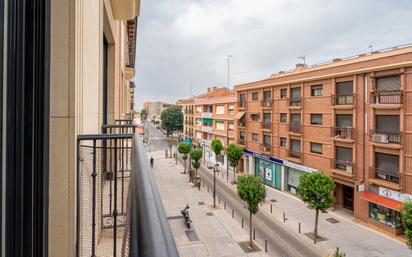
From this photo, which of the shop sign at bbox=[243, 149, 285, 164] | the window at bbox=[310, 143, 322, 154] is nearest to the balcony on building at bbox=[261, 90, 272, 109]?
the shop sign at bbox=[243, 149, 285, 164]

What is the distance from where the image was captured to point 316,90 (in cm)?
1808

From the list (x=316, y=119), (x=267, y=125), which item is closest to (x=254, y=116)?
(x=267, y=125)

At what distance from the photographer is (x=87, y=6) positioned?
2.48m

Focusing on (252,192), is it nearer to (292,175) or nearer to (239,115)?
(292,175)

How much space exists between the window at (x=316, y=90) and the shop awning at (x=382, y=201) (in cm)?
651

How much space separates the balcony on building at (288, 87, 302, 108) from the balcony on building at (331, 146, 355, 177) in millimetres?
4308

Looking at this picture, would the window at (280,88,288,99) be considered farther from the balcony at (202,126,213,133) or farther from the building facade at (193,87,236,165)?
the balcony at (202,126,213,133)

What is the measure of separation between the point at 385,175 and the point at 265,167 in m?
9.97

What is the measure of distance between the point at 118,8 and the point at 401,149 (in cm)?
1318

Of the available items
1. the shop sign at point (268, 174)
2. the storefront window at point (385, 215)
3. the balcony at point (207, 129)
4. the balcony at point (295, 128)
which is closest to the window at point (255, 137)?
the shop sign at point (268, 174)

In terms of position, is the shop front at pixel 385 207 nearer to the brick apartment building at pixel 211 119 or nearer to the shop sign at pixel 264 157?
the shop sign at pixel 264 157

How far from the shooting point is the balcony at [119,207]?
0.50m

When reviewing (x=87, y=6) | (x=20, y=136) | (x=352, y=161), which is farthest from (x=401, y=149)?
(x=20, y=136)

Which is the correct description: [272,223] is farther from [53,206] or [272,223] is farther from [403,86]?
[53,206]
